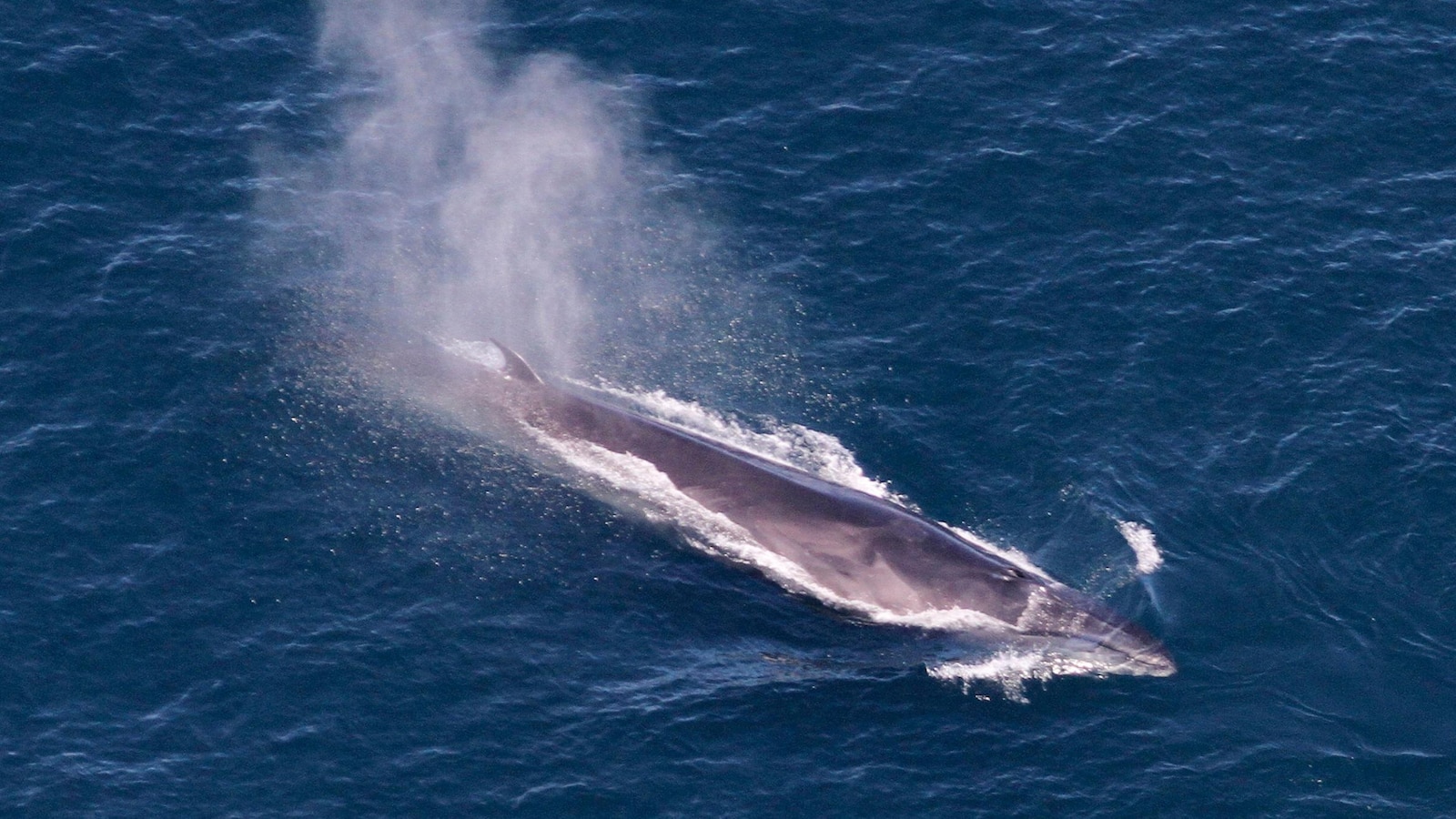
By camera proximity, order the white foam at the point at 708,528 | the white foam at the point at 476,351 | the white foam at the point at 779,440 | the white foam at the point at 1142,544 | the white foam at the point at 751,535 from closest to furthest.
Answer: the white foam at the point at 751,535
the white foam at the point at 708,528
the white foam at the point at 1142,544
the white foam at the point at 779,440
the white foam at the point at 476,351

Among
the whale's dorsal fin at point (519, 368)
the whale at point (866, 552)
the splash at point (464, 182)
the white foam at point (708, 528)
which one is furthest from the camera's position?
the splash at point (464, 182)

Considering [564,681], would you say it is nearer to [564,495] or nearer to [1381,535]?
[564,495]

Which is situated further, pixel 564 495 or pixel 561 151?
pixel 561 151

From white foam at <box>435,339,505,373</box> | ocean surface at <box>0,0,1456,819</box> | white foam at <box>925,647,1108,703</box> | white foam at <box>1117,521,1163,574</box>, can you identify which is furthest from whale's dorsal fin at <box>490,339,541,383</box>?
white foam at <box>1117,521,1163,574</box>

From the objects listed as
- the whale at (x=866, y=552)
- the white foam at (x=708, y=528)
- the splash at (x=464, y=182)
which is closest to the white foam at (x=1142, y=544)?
the whale at (x=866, y=552)

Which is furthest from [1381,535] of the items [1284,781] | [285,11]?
[285,11]

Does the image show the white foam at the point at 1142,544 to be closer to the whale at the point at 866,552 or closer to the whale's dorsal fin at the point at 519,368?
the whale at the point at 866,552
